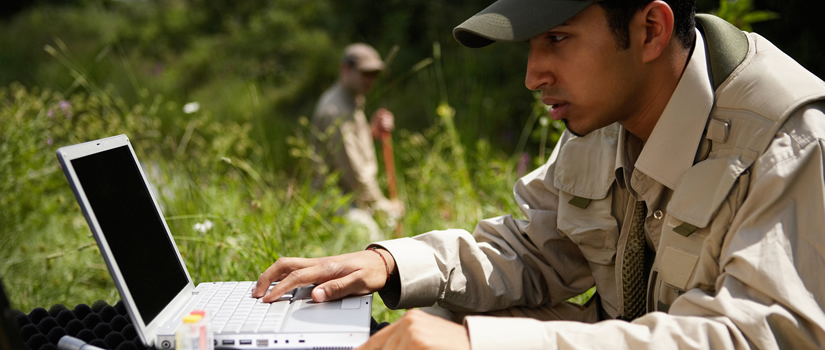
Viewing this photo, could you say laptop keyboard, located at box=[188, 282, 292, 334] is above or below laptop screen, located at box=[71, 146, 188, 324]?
below

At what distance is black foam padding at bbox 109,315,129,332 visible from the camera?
152 cm

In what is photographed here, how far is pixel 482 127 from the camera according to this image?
19.8ft

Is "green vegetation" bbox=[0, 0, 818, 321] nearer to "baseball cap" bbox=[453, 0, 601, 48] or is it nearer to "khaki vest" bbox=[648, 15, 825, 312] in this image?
"baseball cap" bbox=[453, 0, 601, 48]

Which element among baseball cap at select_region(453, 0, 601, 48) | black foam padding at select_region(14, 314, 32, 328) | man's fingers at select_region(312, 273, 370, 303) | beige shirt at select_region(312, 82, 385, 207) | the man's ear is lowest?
beige shirt at select_region(312, 82, 385, 207)

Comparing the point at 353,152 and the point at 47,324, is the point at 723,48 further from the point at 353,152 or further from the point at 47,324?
the point at 353,152

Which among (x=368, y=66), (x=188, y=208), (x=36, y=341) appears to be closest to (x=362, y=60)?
(x=368, y=66)

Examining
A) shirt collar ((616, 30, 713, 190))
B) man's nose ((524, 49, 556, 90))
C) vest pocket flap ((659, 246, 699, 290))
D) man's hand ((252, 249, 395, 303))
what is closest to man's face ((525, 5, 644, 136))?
man's nose ((524, 49, 556, 90))

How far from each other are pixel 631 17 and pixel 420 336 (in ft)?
2.97

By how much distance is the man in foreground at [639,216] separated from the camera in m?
1.14

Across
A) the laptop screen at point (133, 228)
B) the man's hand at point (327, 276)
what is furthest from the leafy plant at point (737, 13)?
the laptop screen at point (133, 228)

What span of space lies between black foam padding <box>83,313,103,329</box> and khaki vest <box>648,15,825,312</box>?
1.35 metres

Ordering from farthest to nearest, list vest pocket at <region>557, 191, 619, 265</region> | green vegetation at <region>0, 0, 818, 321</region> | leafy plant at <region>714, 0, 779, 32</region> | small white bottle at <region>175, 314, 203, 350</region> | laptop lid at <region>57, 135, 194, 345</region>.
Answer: green vegetation at <region>0, 0, 818, 321</region> < leafy plant at <region>714, 0, 779, 32</region> < vest pocket at <region>557, 191, 619, 265</region> < laptop lid at <region>57, 135, 194, 345</region> < small white bottle at <region>175, 314, 203, 350</region>

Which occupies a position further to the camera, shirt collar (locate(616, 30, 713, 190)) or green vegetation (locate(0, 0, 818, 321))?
green vegetation (locate(0, 0, 818, 321))

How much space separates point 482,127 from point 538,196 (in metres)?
4.18
